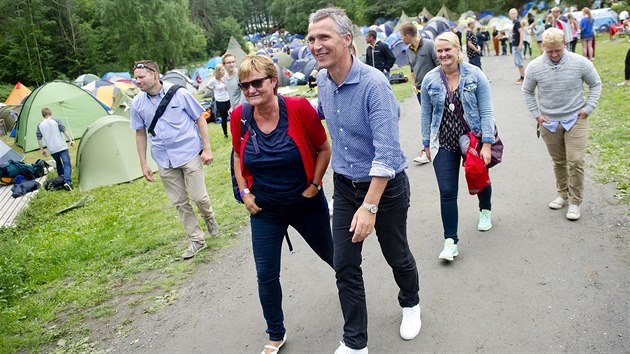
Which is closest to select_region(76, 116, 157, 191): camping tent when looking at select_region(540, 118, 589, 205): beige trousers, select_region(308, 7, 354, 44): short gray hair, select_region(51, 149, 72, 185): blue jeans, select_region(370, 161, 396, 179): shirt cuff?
select_region(51, 149, 72, 185): blue jeans

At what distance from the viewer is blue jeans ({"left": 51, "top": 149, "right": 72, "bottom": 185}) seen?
11286 millimetres

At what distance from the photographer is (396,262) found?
126 inches

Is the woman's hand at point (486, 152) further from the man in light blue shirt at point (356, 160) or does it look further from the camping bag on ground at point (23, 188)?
the camping bag on ground at point (23, 188)

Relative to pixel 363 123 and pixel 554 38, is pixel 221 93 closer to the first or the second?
pixel 554 38

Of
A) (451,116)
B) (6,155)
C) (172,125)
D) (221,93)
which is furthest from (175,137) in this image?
(6,155)

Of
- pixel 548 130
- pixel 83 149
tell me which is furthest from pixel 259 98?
pixel 83 149

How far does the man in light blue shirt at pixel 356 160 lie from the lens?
8.79 ft

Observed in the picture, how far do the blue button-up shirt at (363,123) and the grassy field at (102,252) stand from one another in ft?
8.56

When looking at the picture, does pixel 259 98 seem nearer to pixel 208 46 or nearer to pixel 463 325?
pixel 463 325

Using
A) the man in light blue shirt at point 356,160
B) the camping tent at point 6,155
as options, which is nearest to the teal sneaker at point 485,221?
the man in light blue shirt at point 356,160

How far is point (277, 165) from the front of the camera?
3.21 m

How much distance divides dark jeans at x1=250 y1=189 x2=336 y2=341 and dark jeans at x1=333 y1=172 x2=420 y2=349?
1.23ft

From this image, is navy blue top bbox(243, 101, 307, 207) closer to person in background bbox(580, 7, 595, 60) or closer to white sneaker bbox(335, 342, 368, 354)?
white sneaker bbox(335, 342, 368, 354)

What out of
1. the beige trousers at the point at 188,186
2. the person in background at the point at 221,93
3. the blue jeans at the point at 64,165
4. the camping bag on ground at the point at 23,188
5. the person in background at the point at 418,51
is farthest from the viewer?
the person in background at the point at 221,93
